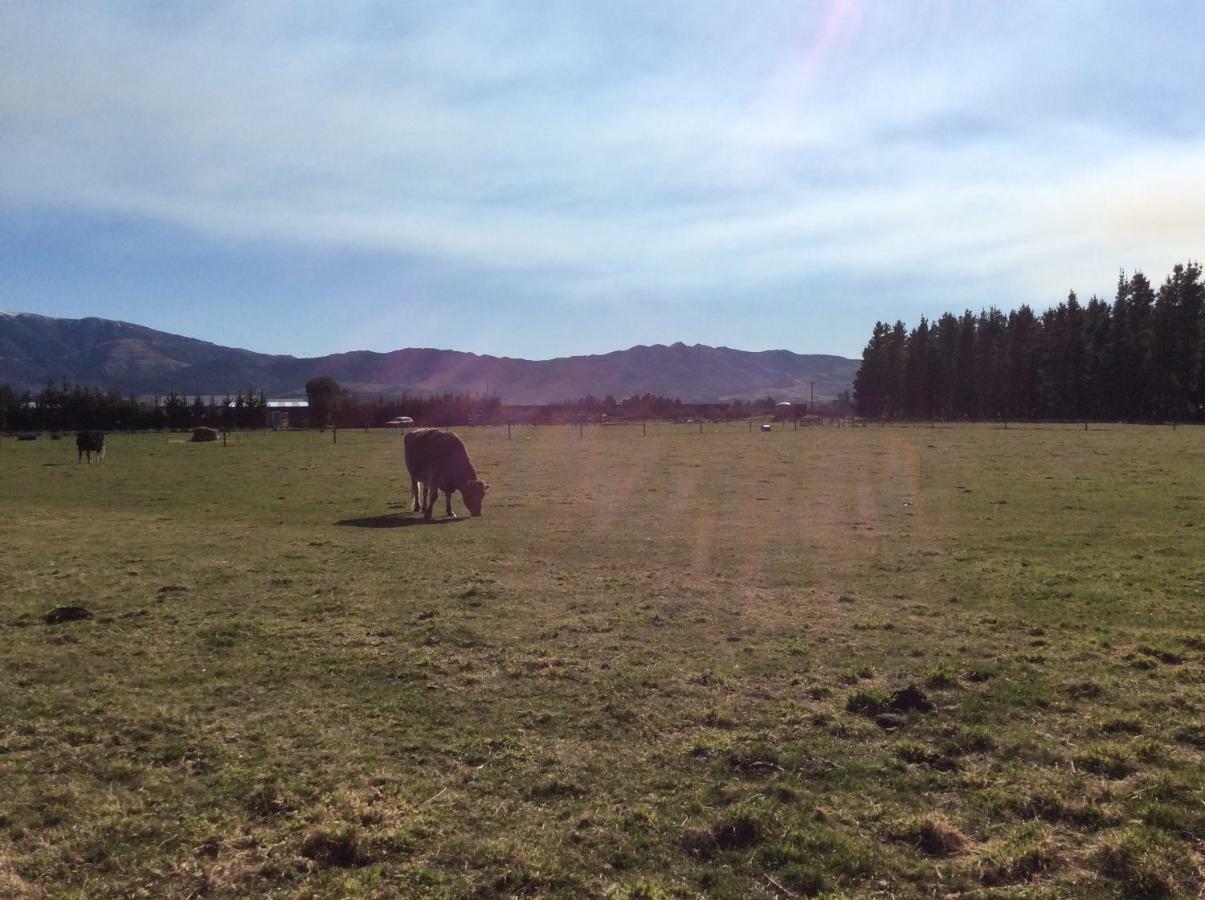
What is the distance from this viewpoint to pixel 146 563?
533 inches

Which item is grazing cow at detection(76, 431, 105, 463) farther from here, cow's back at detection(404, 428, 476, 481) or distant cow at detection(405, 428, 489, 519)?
distant cow at detection(405, 428, 489, 519)

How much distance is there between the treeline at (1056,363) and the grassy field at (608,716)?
9175 centimetres

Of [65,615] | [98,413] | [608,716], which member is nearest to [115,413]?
[98,413]

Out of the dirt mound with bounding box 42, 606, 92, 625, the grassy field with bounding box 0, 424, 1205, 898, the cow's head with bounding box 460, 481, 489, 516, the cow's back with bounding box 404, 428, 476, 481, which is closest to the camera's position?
the grassy field with bounding box 0, 424, 1205, 898

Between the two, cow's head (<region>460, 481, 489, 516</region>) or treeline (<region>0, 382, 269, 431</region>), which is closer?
cow's head (<region>460, 481, 489, 516</region>)

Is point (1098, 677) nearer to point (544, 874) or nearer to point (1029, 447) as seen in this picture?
point (544, 874)

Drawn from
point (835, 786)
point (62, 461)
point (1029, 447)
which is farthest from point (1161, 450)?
point (62, 461)

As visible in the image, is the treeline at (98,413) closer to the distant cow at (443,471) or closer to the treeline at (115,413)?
the treeline at (115,413)

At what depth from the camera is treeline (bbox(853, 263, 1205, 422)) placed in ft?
298

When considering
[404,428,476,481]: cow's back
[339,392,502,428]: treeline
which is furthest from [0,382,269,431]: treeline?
[404,428,476,481]: cow's back

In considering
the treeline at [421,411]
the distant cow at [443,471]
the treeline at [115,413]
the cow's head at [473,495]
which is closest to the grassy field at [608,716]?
the cow's head at [473,495]

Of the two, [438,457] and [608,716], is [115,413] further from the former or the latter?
[608,716]

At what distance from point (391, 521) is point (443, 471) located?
1.88 metres

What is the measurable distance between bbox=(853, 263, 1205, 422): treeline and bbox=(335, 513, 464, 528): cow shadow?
95825mm
